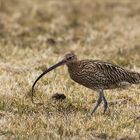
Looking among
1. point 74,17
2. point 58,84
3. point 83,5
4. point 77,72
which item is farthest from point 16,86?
point 83,5

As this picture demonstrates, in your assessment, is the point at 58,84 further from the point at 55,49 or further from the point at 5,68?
the point at 55,49

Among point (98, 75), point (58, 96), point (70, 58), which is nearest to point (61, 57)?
point (58, 96)

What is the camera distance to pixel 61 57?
15.0m

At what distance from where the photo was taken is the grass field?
30.8ft

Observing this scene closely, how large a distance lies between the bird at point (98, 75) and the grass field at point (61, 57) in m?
0.36

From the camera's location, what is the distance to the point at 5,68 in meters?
13.6

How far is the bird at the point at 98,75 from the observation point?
1055cm

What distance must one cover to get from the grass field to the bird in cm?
A: 36

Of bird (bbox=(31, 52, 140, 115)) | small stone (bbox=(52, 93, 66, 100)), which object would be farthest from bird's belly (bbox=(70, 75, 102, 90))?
small stone (bbox=(52, 93, 66, 100))

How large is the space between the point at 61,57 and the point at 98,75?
4.53 metres

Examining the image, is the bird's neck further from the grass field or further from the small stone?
the small stone

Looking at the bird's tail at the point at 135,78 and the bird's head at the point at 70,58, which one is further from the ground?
the bird's head at the point at 70,58

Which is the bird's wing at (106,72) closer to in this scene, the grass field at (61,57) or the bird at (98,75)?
the bird at (98,75)

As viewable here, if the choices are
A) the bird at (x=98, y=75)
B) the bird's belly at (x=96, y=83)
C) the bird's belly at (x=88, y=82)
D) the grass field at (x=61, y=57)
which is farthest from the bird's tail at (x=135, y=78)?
the bird's belly at (x=88, y=82)
